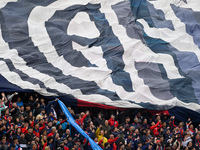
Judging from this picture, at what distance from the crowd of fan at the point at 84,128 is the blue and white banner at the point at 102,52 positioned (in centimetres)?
53

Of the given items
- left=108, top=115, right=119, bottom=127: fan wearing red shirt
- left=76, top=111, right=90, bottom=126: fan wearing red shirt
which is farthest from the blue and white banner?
left=76, top=111, right=90, bottom=126: fan wearing red shirt

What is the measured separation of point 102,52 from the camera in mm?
20703

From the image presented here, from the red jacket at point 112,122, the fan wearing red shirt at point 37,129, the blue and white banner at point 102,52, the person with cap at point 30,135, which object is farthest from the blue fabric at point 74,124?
the person with cap at point 30,135

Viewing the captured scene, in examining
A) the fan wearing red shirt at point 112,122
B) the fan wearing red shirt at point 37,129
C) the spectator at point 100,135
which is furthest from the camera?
the fan wearing red shirt at point 112,122

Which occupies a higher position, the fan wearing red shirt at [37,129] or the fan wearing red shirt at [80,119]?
the fan wearing red shirt at [37,129]

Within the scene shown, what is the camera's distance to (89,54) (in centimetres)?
2030

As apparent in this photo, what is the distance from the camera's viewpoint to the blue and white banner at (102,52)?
1845 cm

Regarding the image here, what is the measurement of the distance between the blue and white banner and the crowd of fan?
53 cm

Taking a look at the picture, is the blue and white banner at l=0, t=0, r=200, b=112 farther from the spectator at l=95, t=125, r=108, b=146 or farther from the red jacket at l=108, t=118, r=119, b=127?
the spectator at l=95, t=125, r=108, b=146

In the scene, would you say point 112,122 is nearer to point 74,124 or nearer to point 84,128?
point 84,128

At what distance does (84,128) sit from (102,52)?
4460 mm

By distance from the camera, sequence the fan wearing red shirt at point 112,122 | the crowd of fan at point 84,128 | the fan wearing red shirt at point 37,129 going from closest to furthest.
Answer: the crowd of fan at point 84,128, the fan wearing red shirt at point 37,129, the fan wearing red shirt at point 112,122

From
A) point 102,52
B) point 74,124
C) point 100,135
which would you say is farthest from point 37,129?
point 102,52

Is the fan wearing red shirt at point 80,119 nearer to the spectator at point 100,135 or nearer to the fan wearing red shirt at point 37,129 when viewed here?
the spectator at point 100,135
